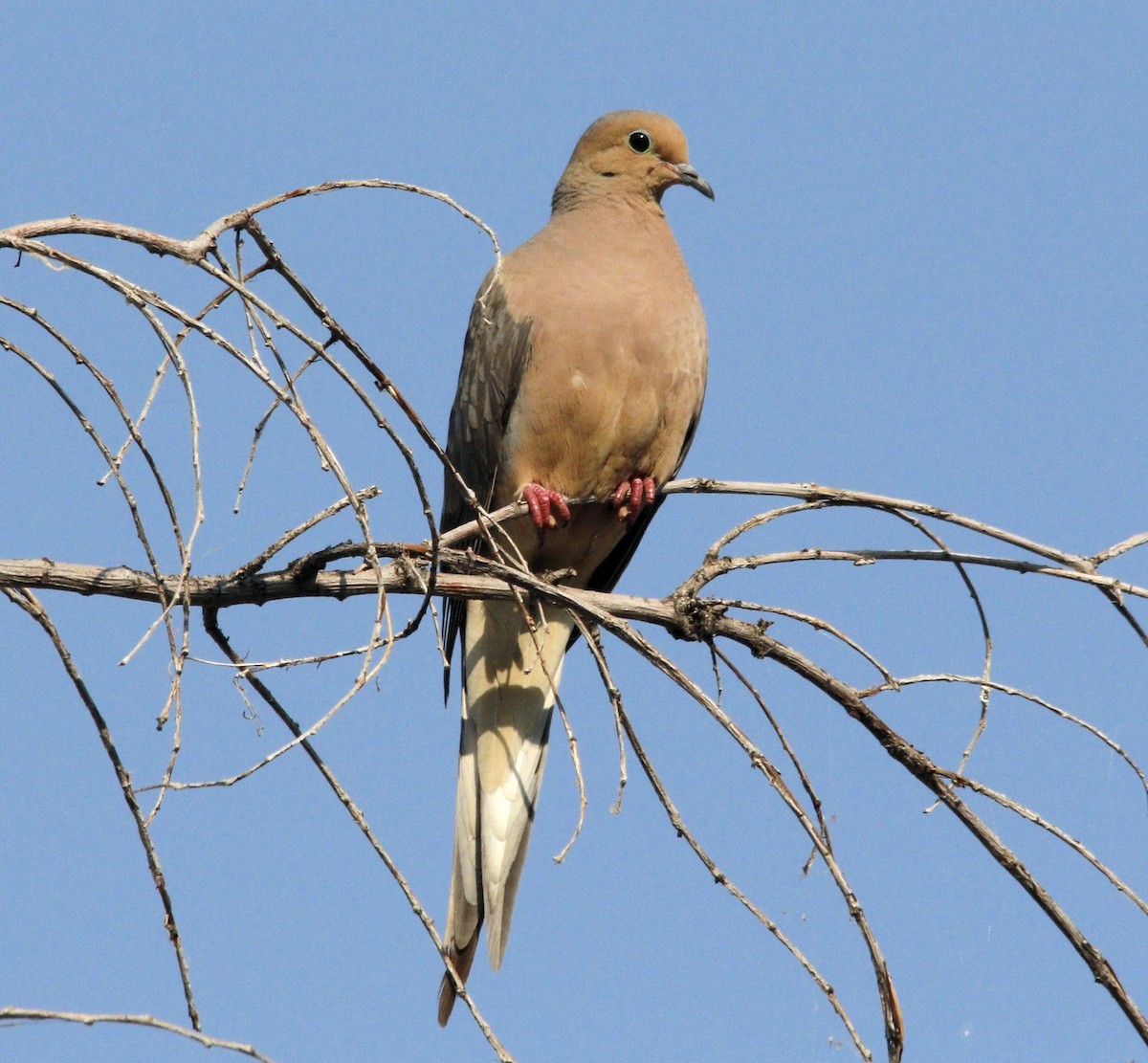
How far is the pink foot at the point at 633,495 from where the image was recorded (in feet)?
14.0

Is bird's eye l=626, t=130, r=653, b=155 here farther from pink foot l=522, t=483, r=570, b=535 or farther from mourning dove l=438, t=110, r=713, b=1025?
pink foot l=522, t=483, r=570, b=535

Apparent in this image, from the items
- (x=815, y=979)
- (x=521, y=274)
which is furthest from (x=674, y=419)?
(x=815, y=979)

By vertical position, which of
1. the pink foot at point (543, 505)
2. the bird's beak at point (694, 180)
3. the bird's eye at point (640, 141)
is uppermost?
the bird's eye at point (640, 141)

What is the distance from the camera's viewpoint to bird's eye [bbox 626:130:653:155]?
471cm

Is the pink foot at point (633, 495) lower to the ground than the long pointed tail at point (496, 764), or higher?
higher

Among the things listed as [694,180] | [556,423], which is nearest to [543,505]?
[556,423]

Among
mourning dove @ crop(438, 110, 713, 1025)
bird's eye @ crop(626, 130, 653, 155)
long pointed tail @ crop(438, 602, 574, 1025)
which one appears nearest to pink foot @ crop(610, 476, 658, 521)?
mourning dove @ crop(438, 110, 713, 1025)

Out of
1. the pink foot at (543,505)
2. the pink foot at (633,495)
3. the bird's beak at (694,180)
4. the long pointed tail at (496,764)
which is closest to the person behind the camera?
the long pointed tail at (496,764)

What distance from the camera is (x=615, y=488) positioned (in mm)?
4285

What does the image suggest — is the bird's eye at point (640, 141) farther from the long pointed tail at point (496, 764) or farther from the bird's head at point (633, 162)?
the long pointed tail at point (496, 764)

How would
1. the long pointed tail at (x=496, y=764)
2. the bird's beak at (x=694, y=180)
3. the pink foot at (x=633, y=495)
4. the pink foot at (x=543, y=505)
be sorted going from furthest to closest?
1. the bird's beak at (x=694, y=180)
2. the pink foot at (x=633, y=495)
3. the pink foot at (x=543, y=505)
4. the long pointed tail at (x=496, y=764)

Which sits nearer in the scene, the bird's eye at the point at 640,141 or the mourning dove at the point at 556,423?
the mourning dove at the point at 556,423

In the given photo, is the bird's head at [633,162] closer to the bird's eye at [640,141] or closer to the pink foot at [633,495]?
the bird's eye at [640,141]

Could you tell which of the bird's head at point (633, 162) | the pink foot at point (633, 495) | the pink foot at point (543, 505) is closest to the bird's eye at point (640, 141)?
the bird's head at point (633, 162)
